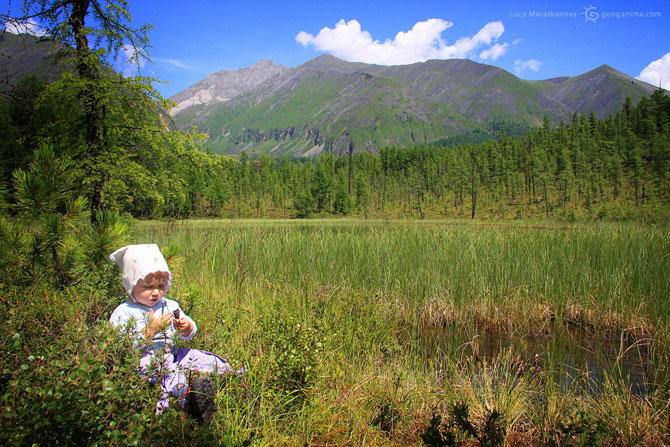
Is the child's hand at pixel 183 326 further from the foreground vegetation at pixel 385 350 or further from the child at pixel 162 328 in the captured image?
the foreground vegetation at pixel 385 350

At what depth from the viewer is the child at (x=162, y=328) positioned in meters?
1.87

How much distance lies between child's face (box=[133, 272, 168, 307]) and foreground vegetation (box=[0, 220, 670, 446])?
6.7 inches

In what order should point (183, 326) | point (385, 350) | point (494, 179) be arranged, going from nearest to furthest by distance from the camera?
point (183, 326) → point (385, 350) → point (494, 179)

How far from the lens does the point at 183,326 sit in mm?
1998

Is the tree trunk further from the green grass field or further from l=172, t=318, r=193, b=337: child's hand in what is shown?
l=172, t=318, r=193, b=337: child's hand

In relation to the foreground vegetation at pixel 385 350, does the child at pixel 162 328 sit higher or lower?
higher

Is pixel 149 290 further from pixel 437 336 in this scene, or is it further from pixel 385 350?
pixel 437 336

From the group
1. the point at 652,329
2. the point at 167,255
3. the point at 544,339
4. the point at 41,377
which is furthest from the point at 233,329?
the point at 652,329

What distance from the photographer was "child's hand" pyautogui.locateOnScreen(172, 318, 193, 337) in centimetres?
197

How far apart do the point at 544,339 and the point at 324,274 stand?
11.4 ft

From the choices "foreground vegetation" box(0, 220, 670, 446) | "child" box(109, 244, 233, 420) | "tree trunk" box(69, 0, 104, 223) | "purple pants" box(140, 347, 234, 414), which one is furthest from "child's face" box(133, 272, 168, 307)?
"tree trunk" box(69, 0, 104, 223)

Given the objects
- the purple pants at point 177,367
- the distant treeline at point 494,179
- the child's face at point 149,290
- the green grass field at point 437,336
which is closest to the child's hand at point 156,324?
the purple pants at point 177,367

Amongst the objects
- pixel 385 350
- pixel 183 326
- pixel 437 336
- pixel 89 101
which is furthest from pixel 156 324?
pixel 437 336

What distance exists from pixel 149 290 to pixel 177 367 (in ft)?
1.66
